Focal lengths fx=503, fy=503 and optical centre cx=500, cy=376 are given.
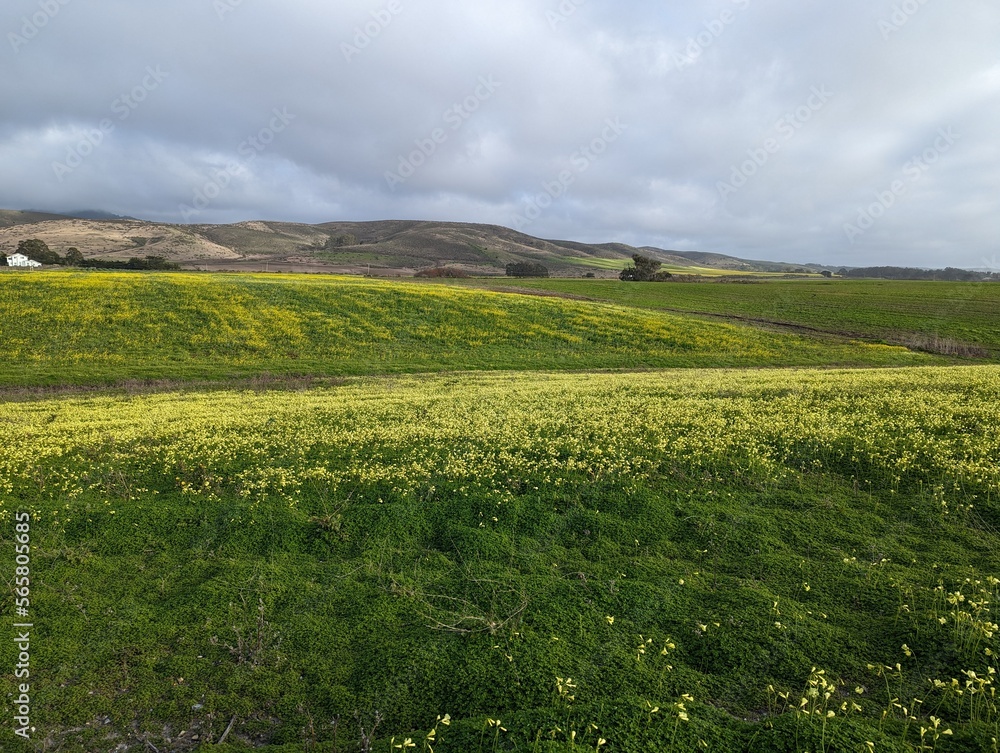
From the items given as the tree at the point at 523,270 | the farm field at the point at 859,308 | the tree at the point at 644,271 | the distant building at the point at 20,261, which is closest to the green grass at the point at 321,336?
the farm field at the point at 859,308

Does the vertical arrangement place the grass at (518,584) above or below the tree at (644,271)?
below

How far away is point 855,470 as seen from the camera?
11.5 meters

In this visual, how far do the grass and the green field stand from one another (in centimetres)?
5

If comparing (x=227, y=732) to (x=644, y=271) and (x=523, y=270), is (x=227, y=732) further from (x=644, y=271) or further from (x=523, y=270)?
(x=523, y=270)

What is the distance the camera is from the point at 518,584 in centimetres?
775

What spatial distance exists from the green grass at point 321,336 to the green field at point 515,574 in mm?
14692

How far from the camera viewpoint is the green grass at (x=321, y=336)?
3158 centimetres

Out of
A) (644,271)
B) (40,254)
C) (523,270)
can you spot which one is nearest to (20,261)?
(40,254)

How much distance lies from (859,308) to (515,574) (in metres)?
76.7

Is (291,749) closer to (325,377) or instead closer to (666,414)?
(666,414)

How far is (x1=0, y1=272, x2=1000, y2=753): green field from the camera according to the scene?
5418 millimetres

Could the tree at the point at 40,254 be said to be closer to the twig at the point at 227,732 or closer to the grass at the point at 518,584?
the grass at the point at 518,584

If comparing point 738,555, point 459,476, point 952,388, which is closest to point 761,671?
point 738,555

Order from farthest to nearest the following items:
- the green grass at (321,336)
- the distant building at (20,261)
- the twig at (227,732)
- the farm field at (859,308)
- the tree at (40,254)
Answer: the tree at (40,254) < the distant building at (20,261) < the farm field at (859,308) < the green grass at (321,336) < the twig at (227,732)
